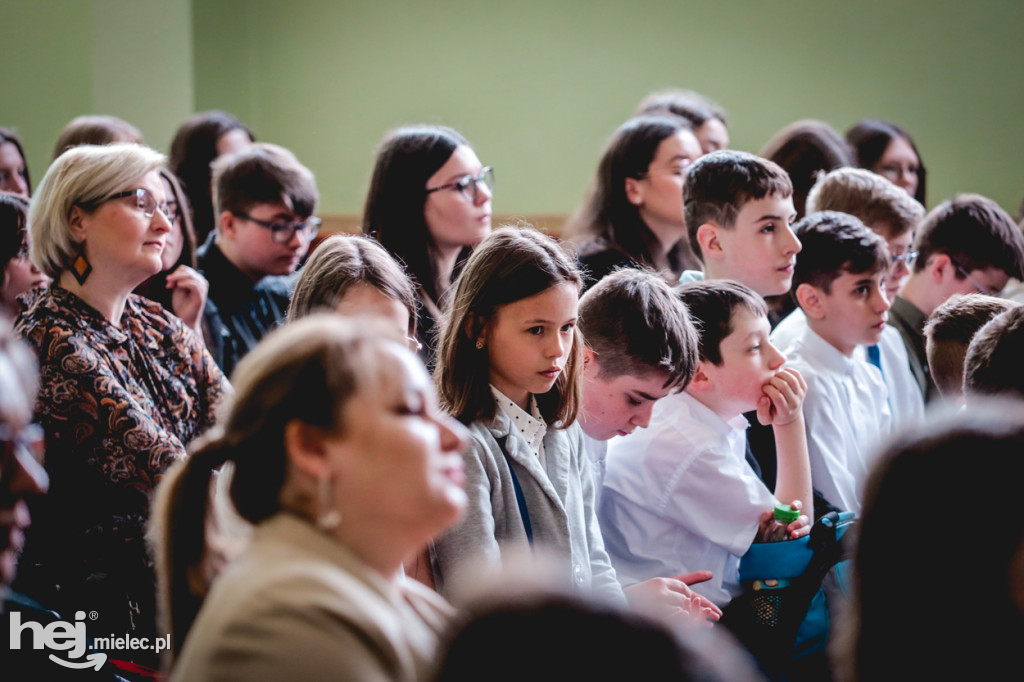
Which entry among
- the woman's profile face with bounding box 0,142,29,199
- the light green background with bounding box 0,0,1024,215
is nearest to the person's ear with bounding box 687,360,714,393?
the woman's profile face with bounding box 0,142,29,199

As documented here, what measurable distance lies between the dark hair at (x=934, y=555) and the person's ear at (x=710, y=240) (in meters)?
1.79

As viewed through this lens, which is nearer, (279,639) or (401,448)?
(279,639)

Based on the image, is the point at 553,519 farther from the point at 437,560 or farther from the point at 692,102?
the point at 692,102

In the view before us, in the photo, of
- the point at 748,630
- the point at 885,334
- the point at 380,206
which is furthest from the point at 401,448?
the point at 885,334

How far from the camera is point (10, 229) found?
2.49 metres

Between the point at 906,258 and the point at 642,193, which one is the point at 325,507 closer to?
the point at 642,193

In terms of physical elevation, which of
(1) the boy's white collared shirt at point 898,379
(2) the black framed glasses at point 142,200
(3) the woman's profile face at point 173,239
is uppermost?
(2) the black framed glasses at point 142,200

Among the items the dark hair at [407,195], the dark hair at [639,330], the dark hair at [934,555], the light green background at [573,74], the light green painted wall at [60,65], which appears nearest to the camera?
the dark hair at [934,555]

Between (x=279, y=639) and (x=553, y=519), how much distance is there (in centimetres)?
91

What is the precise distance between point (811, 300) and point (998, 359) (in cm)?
108

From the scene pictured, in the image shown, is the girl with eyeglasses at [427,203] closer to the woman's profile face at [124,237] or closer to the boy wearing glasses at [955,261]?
the woman's profile face at [124,237]

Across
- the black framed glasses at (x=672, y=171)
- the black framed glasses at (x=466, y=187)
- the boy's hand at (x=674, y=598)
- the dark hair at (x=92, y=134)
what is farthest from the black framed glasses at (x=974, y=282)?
the dark hair at (x=92, y=134)

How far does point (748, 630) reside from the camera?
2.12 meters

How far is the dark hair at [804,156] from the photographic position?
3.80 m
